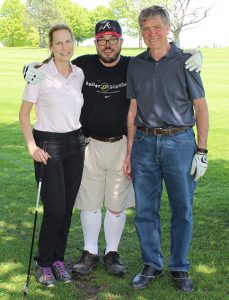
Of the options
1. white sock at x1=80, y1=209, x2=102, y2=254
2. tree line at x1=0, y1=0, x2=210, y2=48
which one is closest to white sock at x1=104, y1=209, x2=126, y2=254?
white sock at x1=80, y1=209, x2=102, y2=254

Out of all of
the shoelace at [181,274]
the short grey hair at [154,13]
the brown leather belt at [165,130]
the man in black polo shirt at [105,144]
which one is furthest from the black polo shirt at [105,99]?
the shoelace at [181,274]

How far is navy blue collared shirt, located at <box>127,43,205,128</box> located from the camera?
435 cm

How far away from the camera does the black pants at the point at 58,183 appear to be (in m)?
4.55

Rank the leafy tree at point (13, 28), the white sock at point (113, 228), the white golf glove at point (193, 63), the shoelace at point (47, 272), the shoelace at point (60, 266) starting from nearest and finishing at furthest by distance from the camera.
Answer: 1. the white golf glove at point (193, 63)
2. the shoelace at point (47, 272)
3. the shoelace at point (60, 266)
4. the white sock at point (113, 228)
5. the leafy tree at point (13, 28)

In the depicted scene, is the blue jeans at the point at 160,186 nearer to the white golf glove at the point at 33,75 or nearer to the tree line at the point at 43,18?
the white golf glove at the point at 33,75

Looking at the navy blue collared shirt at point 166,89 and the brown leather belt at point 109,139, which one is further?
the brown leather belt at point 109,139

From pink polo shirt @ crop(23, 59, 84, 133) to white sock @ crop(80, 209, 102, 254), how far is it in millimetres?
1125

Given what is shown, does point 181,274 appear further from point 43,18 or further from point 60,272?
point 43,18

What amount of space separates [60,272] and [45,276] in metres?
0.18

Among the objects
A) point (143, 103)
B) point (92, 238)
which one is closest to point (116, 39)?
point (143, 103)

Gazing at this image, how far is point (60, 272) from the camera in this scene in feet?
16.3

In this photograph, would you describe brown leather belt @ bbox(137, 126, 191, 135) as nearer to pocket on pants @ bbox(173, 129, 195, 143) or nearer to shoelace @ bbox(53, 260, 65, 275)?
pocket on pants @ bbox(173, 129, 195, 143)

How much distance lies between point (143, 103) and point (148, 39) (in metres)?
0.60

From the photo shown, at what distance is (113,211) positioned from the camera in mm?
5258
